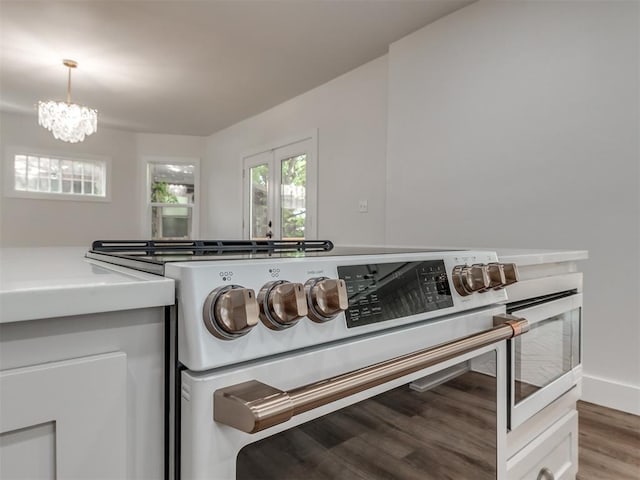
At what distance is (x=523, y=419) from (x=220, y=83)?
3909mm

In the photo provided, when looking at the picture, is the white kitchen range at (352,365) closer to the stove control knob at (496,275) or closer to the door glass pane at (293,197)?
the stove control knob at (496,275)

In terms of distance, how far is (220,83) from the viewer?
12.6ft

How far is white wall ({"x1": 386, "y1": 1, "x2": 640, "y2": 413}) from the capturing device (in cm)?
191

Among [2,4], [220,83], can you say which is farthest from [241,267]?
[220,83]

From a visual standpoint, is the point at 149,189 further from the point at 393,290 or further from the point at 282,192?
the point at 393,290

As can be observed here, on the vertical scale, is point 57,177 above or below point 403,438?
above

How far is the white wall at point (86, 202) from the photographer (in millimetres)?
4844

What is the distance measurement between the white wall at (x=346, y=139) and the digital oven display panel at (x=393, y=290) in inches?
99.6

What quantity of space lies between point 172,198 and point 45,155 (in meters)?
1.73

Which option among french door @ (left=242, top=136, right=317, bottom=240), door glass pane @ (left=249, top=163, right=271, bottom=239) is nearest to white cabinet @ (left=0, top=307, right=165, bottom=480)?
french door @ (left=242, top=136, right=317, bottom=240)

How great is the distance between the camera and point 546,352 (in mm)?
1049

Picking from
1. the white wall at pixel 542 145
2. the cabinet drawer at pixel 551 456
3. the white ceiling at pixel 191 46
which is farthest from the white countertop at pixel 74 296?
the white ceiling at pixel 191 46

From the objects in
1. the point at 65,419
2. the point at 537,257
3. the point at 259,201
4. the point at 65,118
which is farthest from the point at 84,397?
the point at 259,201

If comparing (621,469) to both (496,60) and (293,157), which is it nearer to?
(496,60)
